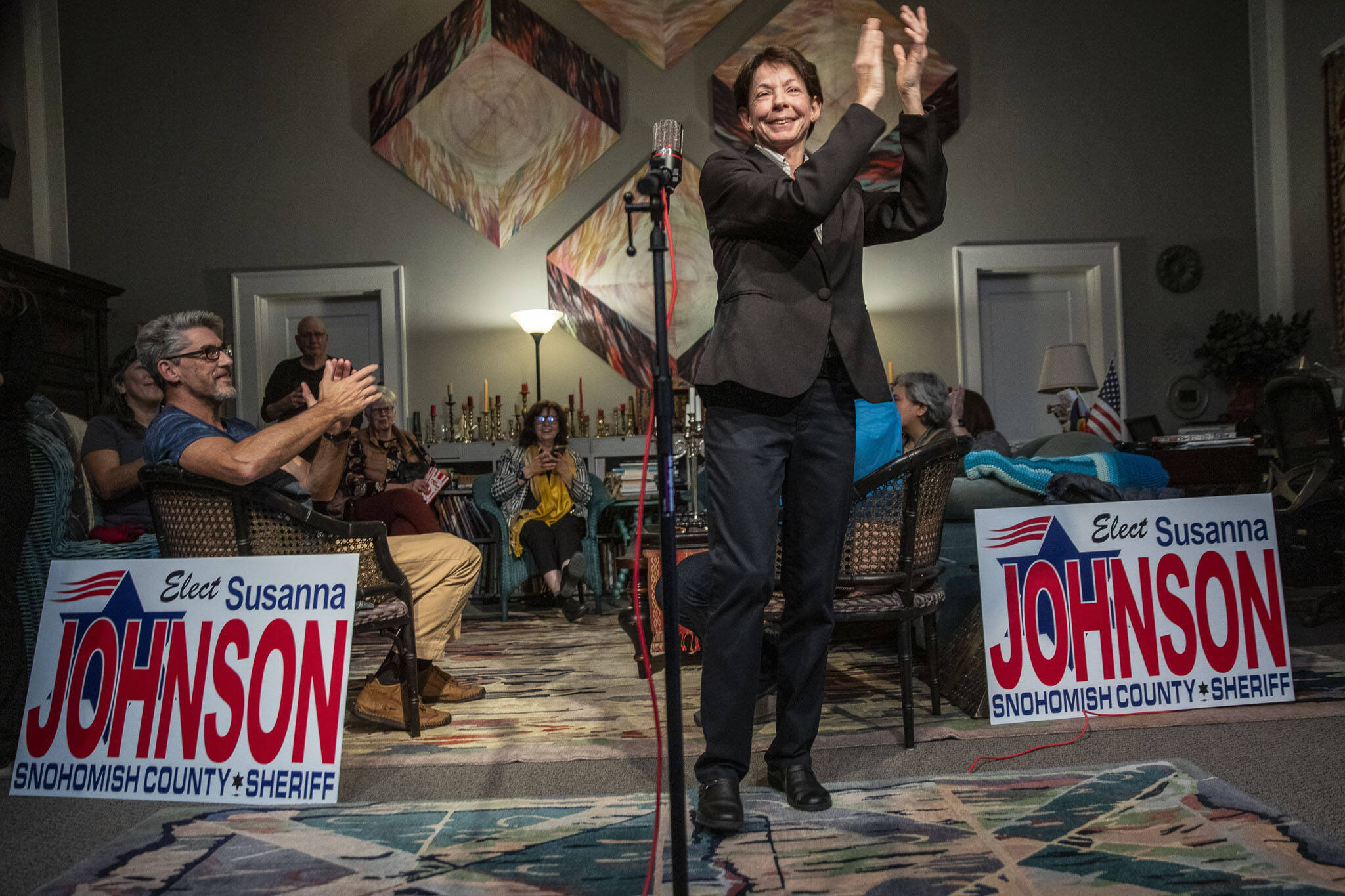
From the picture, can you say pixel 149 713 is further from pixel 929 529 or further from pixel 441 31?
pixel 441 31

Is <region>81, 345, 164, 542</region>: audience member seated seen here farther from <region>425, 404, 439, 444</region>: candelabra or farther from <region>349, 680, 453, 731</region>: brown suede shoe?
<region>425, 404, 439, 444</region>: candelabra

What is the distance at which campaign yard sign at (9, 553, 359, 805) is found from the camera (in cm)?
195

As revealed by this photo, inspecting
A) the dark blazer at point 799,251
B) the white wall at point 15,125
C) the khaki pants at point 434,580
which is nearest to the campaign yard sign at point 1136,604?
the dark blazer at point 799,251

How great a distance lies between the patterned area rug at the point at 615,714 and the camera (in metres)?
2.31

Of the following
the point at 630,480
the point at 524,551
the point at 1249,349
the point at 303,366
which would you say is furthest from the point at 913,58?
the point at 1249,349

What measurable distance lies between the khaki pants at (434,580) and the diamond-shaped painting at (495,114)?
432 centimetres

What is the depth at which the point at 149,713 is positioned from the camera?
2018 millimetres

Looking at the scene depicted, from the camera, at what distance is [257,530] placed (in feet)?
7.36

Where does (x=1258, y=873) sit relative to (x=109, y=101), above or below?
below

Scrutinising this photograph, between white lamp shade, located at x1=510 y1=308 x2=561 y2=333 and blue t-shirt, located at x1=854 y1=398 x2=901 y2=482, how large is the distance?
12.9ft

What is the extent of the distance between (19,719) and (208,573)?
89cm

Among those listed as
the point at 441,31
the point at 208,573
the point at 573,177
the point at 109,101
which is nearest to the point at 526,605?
the point at 573,177

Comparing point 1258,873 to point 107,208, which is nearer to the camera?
point 1258,873

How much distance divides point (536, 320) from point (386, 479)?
1796 millimetres
